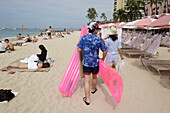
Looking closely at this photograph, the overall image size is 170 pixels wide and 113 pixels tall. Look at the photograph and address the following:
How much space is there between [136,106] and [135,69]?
2484 millimetres

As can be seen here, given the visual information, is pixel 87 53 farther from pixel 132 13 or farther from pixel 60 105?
pixel 132 13

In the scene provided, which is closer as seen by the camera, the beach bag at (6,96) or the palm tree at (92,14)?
the beach bag at (6,96)

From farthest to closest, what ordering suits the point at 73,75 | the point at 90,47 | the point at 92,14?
the point at 92,14 < the point at 73,75 < the point at 90,47

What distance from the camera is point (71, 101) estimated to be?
2.67 meters

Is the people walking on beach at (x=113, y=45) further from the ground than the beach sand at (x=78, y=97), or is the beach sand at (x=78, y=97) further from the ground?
the people walking on beach at (x=113, y=45)

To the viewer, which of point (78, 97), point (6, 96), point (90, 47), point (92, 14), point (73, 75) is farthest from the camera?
point (92, 14)

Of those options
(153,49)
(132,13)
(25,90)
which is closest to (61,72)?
(25,90)

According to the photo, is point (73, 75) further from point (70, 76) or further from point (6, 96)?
point (6, 96)

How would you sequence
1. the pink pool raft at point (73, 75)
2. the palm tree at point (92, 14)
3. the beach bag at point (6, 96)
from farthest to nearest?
the palm tree at point (92, 14), the beach bag at point (6, 96), the pink pool raft at point (73, 75)

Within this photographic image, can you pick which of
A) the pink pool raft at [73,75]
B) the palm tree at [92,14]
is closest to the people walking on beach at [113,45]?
the pink pool raft at [73,75]

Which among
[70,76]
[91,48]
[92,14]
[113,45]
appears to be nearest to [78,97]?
[70,76]

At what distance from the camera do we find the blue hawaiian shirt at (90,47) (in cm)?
229

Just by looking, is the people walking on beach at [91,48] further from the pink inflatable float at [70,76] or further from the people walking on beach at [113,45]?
the people walking on beach at [113,45]

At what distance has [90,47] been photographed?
7.52 ft
